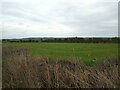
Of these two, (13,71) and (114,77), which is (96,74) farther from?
(13,71)

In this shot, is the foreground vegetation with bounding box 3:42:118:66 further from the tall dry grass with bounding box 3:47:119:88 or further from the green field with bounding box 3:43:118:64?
the tall dry grass with bounding box 3:47:119:88

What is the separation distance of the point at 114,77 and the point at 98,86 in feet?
1.46

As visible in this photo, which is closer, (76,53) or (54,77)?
(54,77)

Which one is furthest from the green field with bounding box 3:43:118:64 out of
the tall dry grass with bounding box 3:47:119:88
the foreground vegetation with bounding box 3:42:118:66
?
the tall dry grass with bounding box 3:47:119:88

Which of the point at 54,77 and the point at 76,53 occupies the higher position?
the point at 54,77

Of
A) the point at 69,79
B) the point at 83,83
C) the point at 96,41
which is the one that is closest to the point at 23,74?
A: the point at 69,79

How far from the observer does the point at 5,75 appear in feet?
24.3

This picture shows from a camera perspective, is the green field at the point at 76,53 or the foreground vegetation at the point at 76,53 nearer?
the foreground vegetation at the point at 76,53

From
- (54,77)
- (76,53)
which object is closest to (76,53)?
(76,53)

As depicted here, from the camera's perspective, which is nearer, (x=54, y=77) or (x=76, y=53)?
(x=54, y=77)

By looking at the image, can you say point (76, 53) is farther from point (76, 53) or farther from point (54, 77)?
point (54, 77)

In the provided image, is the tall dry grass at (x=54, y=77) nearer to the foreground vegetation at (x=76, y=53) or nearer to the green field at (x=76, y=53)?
the foreground vegetation at (x=76, y=53)

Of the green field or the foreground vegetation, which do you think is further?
the green field

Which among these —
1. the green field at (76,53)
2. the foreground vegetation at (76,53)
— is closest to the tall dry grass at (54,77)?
the foreground vegetation at (76,53)
